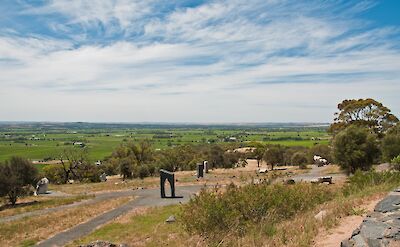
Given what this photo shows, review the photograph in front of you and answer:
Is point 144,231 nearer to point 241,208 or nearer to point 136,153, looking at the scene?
point 241,208

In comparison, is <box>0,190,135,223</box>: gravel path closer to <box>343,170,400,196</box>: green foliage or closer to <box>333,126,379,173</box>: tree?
<box>333,126,379,173</box>: tree

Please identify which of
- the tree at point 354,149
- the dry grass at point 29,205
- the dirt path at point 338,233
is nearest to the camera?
the dirt path at point 338,233

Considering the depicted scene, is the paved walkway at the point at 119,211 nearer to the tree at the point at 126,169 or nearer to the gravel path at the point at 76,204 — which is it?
the gravel path at the point at 76,204

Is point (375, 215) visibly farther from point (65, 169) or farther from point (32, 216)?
point (65, 169)

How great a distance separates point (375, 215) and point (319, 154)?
63540mm

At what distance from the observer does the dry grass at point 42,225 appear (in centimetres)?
1917

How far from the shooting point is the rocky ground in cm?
672

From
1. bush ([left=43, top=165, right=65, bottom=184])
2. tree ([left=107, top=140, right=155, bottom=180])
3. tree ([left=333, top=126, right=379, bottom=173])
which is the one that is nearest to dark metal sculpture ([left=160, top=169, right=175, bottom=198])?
tree ([left=333, top=126, right=379, bottom=173])

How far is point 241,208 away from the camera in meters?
12.5

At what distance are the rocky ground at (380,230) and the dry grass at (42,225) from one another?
15.6m

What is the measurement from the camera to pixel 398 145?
109ft

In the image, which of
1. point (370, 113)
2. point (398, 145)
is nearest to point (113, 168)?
point (370, 113)

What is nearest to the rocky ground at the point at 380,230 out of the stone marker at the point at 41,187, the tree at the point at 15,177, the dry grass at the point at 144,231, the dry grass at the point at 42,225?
the dry grass at the point at 144,231

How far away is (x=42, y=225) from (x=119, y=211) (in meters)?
5.04
